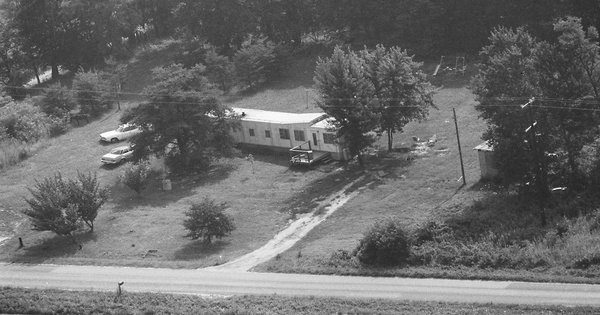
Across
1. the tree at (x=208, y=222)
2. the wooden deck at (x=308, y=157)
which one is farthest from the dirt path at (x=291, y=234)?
the wooden deck at (x=308, y=157)

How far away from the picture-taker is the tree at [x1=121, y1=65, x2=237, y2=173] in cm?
5591

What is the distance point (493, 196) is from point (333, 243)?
8952mm

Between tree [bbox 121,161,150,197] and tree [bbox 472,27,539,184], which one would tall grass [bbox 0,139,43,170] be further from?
tree [bbox 472,27,539,184]

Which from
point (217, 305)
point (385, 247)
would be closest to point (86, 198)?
point (217, 305)

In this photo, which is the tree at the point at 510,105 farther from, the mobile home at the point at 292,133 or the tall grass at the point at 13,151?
the tall grass at the point at 13,151

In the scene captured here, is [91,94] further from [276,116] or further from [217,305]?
[217,305]

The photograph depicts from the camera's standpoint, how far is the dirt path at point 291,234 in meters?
40.3

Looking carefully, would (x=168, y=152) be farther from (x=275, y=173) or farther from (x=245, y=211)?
(x=245, y=211)

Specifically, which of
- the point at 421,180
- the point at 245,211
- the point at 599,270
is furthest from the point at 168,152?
the point at 599,270

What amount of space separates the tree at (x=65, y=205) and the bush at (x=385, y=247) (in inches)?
634

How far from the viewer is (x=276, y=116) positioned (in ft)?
197

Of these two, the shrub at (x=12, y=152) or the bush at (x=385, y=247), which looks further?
the shrub at (x=12, y=152)

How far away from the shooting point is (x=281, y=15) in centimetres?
7781

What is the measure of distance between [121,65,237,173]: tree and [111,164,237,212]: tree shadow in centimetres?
97
